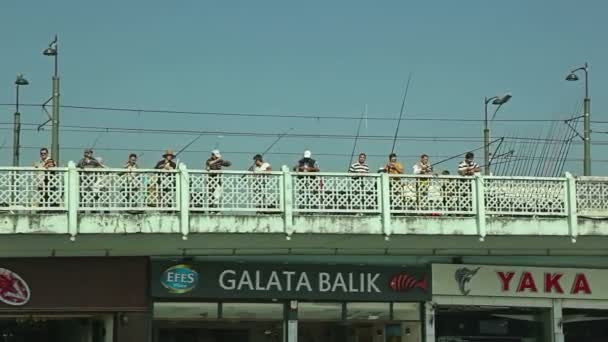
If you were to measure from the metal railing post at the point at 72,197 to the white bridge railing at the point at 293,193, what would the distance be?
2cm

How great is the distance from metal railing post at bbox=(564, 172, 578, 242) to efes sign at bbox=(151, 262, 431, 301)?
12.1 feet

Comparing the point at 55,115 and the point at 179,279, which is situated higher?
the point at 55,115

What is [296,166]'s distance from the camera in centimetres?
2155

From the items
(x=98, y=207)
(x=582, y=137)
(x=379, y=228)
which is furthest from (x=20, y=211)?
(x=582, y=137)

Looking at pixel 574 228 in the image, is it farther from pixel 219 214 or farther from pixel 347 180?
pixel 219 214

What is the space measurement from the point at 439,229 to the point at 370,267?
9.67 ft

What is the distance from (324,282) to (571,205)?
5.84 m

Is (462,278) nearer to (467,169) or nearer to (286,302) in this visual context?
(467,169)

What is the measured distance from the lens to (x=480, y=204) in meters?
21.1

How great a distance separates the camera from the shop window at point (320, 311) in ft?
76.7

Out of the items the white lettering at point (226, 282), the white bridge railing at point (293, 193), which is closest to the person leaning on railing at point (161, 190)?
the white bridge railing at point (293, 193)

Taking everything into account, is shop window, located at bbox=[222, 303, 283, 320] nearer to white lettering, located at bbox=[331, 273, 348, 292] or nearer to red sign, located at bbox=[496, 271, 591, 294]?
white lettering, located at bbox=[331, 273, 348, 292]

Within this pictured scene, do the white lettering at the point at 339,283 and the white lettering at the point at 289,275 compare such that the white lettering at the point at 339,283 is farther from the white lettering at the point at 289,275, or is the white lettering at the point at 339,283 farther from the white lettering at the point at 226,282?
the white lettering at the point at 226,282

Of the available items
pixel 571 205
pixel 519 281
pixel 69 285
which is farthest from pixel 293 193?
pixel 519 281
